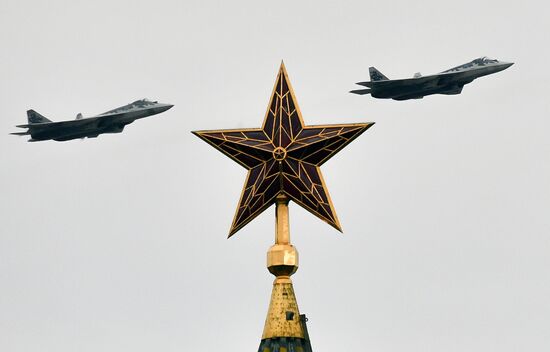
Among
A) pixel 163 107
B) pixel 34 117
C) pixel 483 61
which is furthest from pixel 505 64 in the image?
pixel 34 117

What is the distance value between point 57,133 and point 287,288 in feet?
127

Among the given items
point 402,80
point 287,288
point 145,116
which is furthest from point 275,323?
point 145,116

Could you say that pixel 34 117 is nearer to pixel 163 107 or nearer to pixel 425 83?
pixel 163 107

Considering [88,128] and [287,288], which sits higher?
[88,128]

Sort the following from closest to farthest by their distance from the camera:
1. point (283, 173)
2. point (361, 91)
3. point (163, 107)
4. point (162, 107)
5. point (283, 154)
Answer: point (283, 173), point (283, 154), point (361, 91), point (162, 107), point (163, 107)

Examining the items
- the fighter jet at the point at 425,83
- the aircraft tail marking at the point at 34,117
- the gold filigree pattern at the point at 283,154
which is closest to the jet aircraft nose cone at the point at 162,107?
the aircraft tail marking at the point at 34,117

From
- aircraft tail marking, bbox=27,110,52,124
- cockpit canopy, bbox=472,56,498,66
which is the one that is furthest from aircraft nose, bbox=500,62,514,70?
aircraft tail marking, bbox=27,110,52,124

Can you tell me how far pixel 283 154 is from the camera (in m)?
88.1

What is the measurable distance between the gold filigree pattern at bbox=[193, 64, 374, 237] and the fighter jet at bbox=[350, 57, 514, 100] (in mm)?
22005

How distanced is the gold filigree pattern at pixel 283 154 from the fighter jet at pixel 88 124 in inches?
1273

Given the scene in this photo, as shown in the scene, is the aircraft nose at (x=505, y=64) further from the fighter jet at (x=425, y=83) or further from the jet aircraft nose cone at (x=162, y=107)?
the jet aircraft nose cone at (x=162, y=107)

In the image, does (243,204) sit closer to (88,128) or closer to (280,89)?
(280,89)

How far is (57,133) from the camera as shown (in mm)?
119812

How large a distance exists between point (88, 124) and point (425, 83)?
87.5 ft
